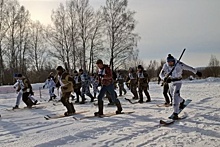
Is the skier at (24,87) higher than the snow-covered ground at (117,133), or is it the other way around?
the skier at (24,87)

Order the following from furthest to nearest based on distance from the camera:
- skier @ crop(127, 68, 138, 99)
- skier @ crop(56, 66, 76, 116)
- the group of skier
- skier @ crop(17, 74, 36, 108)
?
1. skier @ crop(127, 68, 138, 99)
2. skier @ crop(17, 74, 36, 108)
3. skier @ crop(56, 66, 76, 116)
4. the group of skier

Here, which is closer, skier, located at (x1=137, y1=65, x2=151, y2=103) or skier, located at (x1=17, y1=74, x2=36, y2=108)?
skier, located at (x1=17, y1=74, x2=36, y2=108)

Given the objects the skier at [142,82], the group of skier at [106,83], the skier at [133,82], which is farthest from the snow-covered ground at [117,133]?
the skier at [133,82]

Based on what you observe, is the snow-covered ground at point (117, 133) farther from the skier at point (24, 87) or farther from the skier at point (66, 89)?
the skier at point (24, 87)

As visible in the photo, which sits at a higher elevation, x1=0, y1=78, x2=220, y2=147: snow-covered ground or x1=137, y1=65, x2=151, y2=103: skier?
x1=137, y1=65, x2=151, y2=103: skier

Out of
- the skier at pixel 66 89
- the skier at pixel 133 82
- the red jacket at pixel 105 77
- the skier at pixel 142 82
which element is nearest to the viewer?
the red jacket at pixel 105 77

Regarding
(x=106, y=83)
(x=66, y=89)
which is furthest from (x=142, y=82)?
(x=66, y=89)

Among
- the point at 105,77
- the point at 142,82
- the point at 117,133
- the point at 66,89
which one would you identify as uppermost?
the point at 105,77

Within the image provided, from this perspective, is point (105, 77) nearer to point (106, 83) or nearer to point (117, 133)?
point (106, 83)

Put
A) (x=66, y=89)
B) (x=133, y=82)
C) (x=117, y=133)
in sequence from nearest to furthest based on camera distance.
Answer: (x=117, y=133) < (x=66, y=89) < (x=133, y=82)

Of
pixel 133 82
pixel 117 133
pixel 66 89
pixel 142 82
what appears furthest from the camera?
pixel 133 82

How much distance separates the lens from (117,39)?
121 feet

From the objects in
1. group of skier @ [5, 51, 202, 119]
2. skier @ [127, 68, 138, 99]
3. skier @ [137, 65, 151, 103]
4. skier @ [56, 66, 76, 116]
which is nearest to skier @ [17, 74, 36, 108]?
group of skier @ [5, 51, 202, 119]

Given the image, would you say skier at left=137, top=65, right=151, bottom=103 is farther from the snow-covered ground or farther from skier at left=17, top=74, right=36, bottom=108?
skier at left=17, top=74, right=36, bottom=108
